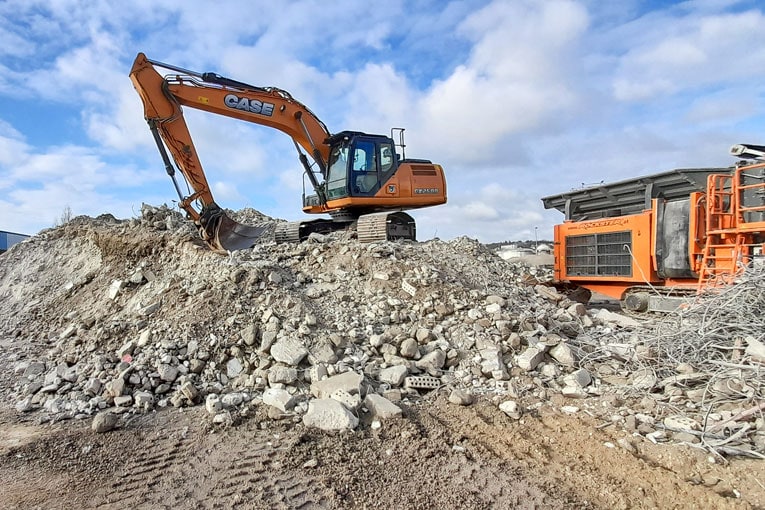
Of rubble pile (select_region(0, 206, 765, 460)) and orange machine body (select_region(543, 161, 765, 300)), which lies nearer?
rubble pile (select_region(0, 206, 765, 460))

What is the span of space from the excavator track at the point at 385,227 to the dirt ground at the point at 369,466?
500 cm

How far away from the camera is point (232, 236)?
29.6 ft

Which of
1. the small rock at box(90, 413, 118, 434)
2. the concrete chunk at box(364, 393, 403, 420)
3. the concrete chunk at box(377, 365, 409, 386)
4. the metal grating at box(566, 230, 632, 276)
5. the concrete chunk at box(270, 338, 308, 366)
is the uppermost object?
the metal grating at box(566, 230, 632, 276)

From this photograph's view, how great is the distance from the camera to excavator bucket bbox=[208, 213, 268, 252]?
28.8 ft

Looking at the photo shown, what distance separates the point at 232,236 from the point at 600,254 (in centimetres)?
633

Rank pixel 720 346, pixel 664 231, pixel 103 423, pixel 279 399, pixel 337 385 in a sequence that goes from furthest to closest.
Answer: pixel 664 231 → pixel 720 346 → pixel 337 385 → pixel 279 399 → pixel 103 423

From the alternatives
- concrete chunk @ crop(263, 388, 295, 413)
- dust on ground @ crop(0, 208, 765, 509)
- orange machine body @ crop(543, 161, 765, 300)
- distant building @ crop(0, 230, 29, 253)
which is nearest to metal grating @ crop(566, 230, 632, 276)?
orange machine body @ crop(543, 161, 765, 300)

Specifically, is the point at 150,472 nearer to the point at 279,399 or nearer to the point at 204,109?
the point at 279,399

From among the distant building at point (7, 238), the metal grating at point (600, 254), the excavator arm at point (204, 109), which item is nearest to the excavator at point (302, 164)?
the excavator arm at point (204, 109)

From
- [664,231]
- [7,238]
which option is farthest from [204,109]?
[7,238]

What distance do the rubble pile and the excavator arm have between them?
879 mm

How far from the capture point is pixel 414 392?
185 inches

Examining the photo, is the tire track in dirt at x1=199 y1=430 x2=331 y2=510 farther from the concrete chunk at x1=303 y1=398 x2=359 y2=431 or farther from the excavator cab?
the excavator cab

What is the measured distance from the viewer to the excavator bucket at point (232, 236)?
345 inches
